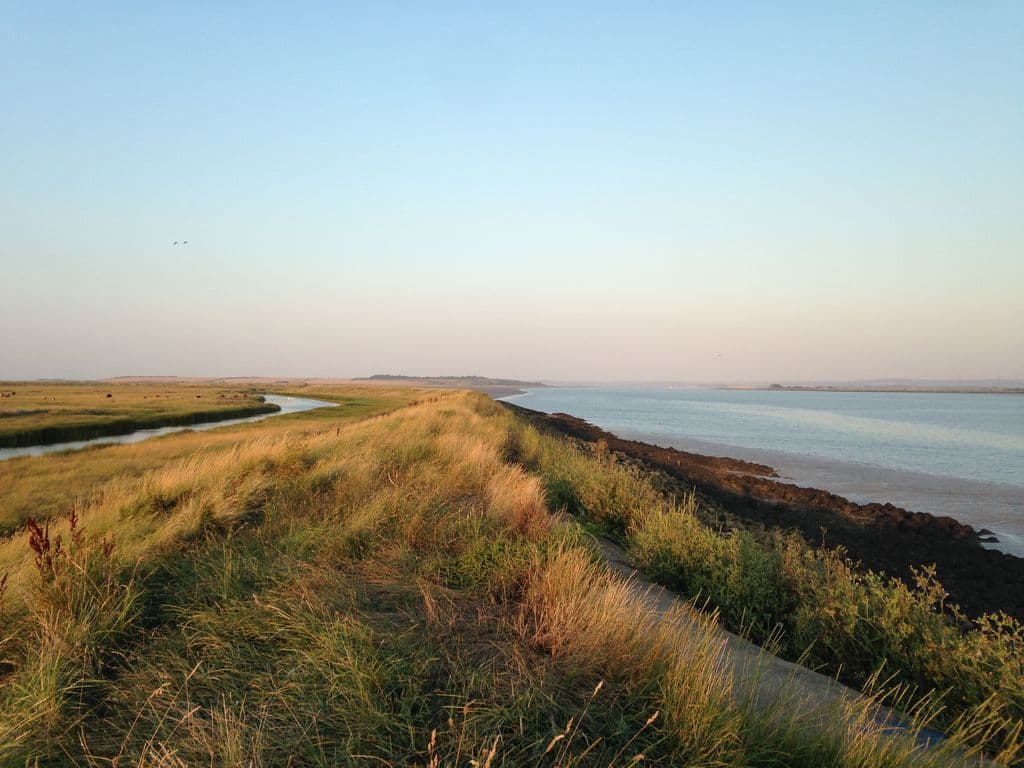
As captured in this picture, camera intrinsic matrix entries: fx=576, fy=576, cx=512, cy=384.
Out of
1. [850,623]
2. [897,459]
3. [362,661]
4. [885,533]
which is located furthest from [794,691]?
[897,459]

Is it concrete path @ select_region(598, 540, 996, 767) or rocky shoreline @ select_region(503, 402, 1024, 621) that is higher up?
concrete path @ select_region(598, 540, 996, 767)

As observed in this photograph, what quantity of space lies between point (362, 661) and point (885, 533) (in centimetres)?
1567

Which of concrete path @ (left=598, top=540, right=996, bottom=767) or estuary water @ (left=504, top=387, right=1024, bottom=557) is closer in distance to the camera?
concrete path @ (left=598, top=540, right=996, bottom=767)

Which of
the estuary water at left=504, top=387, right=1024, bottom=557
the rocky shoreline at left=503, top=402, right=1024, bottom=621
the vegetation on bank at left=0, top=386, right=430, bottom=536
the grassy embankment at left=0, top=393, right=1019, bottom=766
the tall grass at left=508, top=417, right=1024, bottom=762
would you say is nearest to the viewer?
the grassy embankment at left=0, top=393, right=1019, bottom=766

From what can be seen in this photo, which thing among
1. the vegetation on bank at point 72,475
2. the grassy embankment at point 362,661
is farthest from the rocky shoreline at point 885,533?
the vegetation on bank at point 72,475

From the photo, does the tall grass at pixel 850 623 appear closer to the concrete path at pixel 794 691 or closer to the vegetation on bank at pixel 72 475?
the concrete path at pixel 794 691

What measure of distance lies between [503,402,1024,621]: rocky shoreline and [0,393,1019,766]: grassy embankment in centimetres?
541

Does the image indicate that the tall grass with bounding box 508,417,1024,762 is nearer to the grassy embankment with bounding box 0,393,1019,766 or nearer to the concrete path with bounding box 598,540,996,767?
the concrete path with bounding box 598,540,996,767

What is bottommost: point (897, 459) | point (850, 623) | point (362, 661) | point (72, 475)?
point (897, 459)

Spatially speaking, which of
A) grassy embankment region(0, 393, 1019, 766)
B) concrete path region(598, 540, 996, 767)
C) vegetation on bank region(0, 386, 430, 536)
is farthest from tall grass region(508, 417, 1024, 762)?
vegetation on bank region(0, 386, 430, 536)

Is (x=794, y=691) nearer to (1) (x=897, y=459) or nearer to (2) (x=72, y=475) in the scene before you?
(2) (x=72, y=475)

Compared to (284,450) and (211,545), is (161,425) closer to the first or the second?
(284,450)

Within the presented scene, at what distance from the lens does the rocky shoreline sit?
36.0 feet

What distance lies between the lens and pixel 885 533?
14.7m
